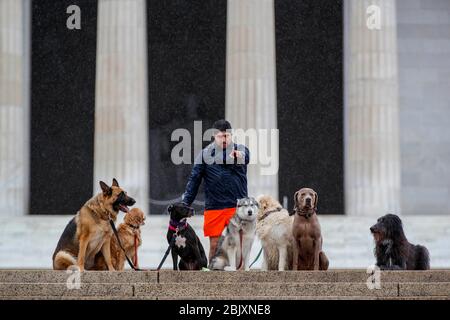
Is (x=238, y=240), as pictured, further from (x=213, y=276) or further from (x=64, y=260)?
(x=64, y=260)

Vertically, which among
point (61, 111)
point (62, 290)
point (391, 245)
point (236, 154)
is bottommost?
point (62, 290)

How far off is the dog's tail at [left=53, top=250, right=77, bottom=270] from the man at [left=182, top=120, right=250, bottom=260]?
3.82 m

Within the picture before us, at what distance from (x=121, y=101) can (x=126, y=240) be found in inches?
1426

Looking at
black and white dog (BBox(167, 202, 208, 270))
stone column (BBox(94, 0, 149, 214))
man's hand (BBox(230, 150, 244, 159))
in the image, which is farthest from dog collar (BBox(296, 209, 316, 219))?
stone column (BBox(94, 0, 149, 214))

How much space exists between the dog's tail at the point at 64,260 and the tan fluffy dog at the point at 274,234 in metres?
5.75

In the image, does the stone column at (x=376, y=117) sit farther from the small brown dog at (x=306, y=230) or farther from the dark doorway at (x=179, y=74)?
the small brown dog at (x=306, y=230)

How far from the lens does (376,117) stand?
64312mm

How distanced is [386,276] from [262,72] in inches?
1512

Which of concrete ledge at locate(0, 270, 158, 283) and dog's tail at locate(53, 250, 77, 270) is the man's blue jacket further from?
dog's tail at locate(53, 250, 77, 270)

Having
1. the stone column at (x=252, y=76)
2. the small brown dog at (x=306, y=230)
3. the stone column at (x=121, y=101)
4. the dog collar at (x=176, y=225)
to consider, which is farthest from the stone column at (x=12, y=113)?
the small brown dog at (x=306, y=230)

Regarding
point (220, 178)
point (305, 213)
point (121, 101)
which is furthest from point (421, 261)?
point (121, 101)

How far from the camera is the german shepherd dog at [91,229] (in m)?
26.4
